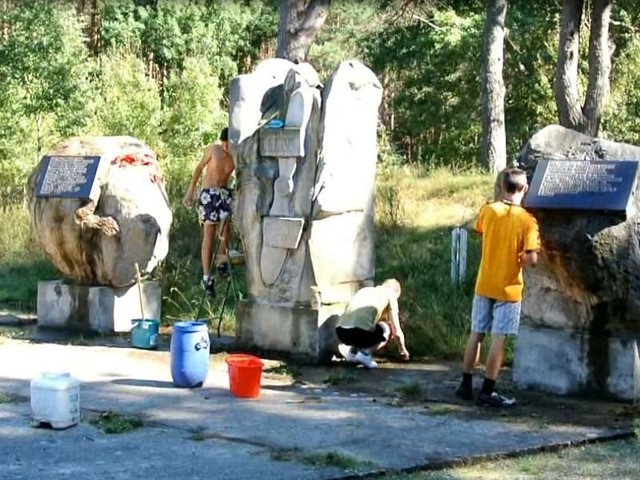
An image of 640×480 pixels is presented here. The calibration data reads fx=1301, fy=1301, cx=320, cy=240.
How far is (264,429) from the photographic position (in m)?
8.70

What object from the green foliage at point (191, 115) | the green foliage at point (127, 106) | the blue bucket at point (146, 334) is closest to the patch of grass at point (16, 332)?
the blue bucket at point (146, 334)

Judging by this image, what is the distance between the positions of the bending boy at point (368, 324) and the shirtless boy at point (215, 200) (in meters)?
2.51

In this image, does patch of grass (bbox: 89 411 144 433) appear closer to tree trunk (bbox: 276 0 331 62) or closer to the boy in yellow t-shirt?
the boy in yellow t-shirt

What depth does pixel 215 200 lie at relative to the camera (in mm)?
13586

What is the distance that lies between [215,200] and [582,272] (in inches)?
194

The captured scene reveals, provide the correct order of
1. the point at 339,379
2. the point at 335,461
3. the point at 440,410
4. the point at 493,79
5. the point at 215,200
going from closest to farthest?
1. the point at 335,461
2. the point at 440,410
3. the point at 339,379
4. the point at 215,200
5. the point at 493,79

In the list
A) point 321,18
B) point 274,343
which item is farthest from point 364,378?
point 321,18

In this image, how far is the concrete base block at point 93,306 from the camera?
517 inches

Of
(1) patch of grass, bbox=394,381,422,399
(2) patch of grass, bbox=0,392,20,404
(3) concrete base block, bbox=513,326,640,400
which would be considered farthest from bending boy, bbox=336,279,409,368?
(2) patch of grass, bbox=0,392,20,404

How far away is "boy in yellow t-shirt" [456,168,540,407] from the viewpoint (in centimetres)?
948

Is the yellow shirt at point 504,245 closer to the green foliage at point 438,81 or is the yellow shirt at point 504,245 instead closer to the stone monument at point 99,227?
the stone monument at point 99,227

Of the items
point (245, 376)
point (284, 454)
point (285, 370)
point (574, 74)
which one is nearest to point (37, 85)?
point (574, 74)

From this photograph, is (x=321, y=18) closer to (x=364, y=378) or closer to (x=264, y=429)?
(x=364, y=378)

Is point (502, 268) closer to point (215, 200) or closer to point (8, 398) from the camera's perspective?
point (8, 398)
